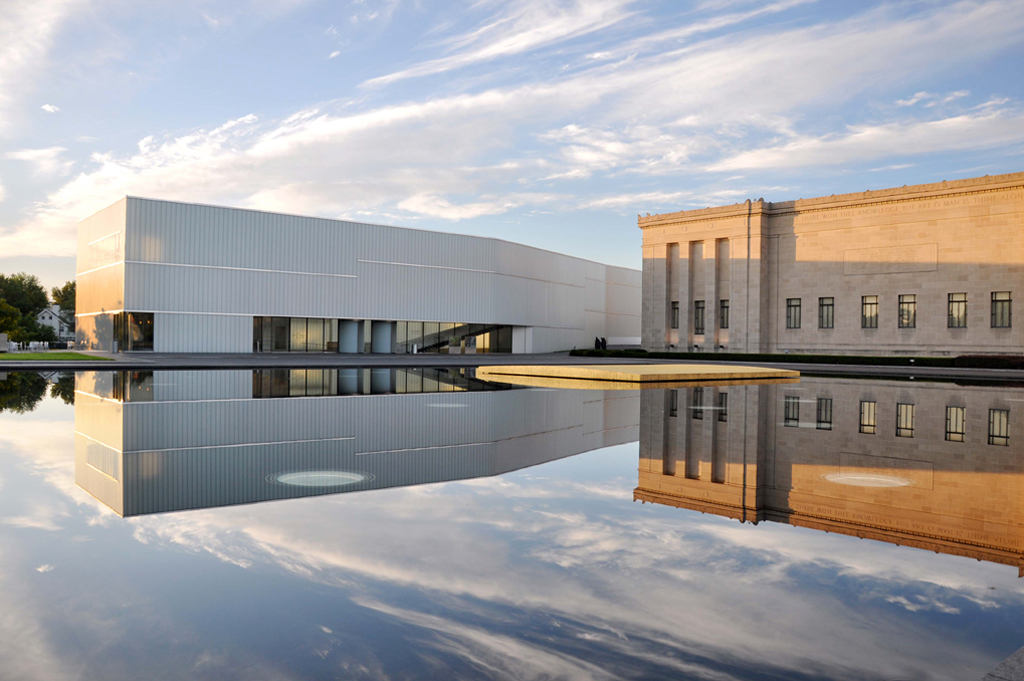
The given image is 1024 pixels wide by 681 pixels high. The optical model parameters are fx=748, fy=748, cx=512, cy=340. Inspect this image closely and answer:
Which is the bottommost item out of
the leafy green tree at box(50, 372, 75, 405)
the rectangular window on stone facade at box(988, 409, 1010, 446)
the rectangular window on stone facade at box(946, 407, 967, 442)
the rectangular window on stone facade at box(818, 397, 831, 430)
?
the rectangular window on stone facade at box(988, 409, 1010, 446)

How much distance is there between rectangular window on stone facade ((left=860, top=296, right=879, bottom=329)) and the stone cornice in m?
6.53

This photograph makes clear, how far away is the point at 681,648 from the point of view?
136 inches

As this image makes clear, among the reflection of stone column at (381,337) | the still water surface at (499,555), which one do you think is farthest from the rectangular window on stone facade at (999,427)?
the reflection of stone column at (381,337)

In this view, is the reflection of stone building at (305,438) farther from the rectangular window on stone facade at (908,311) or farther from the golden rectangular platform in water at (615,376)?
the rectangular window on stone facade at (908,311)

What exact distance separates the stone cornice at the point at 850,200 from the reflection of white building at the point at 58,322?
4171 inches

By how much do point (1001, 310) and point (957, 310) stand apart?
94.0 inches

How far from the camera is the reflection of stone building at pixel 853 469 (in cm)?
602

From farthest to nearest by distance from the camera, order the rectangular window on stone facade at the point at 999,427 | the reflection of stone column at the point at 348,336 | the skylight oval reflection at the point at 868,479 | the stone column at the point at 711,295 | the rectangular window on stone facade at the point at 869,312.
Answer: the stone column at the point at 711,295
the reflection of stone column at the point at 348,336
the rectangular window on stone facade at the point at 869,312
the rectangular window on stone facade at the point at 999,427
the skylight oval reflection at the point at 868,479

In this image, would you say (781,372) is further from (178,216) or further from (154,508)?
(178,216)

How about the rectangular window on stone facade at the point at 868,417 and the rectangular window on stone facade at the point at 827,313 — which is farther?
the rectangular window on stone facade at the point at 827,313

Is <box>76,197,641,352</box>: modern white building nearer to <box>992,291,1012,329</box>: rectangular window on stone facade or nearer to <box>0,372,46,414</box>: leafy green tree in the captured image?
<box>0,372,46,414</box>: leafy green tree

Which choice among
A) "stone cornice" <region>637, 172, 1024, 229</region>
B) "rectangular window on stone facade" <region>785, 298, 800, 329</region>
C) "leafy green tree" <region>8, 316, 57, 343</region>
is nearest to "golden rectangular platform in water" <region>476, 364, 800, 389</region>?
"stone cornice" <region>637, 172, 1024, 229</region>

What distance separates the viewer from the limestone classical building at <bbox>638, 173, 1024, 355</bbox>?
4600cm

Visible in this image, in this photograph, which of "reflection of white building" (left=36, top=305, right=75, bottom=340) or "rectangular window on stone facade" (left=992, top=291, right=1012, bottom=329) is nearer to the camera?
"rectangular window on stone facade" (left=992, top=291, right=1012, bottom=329)
